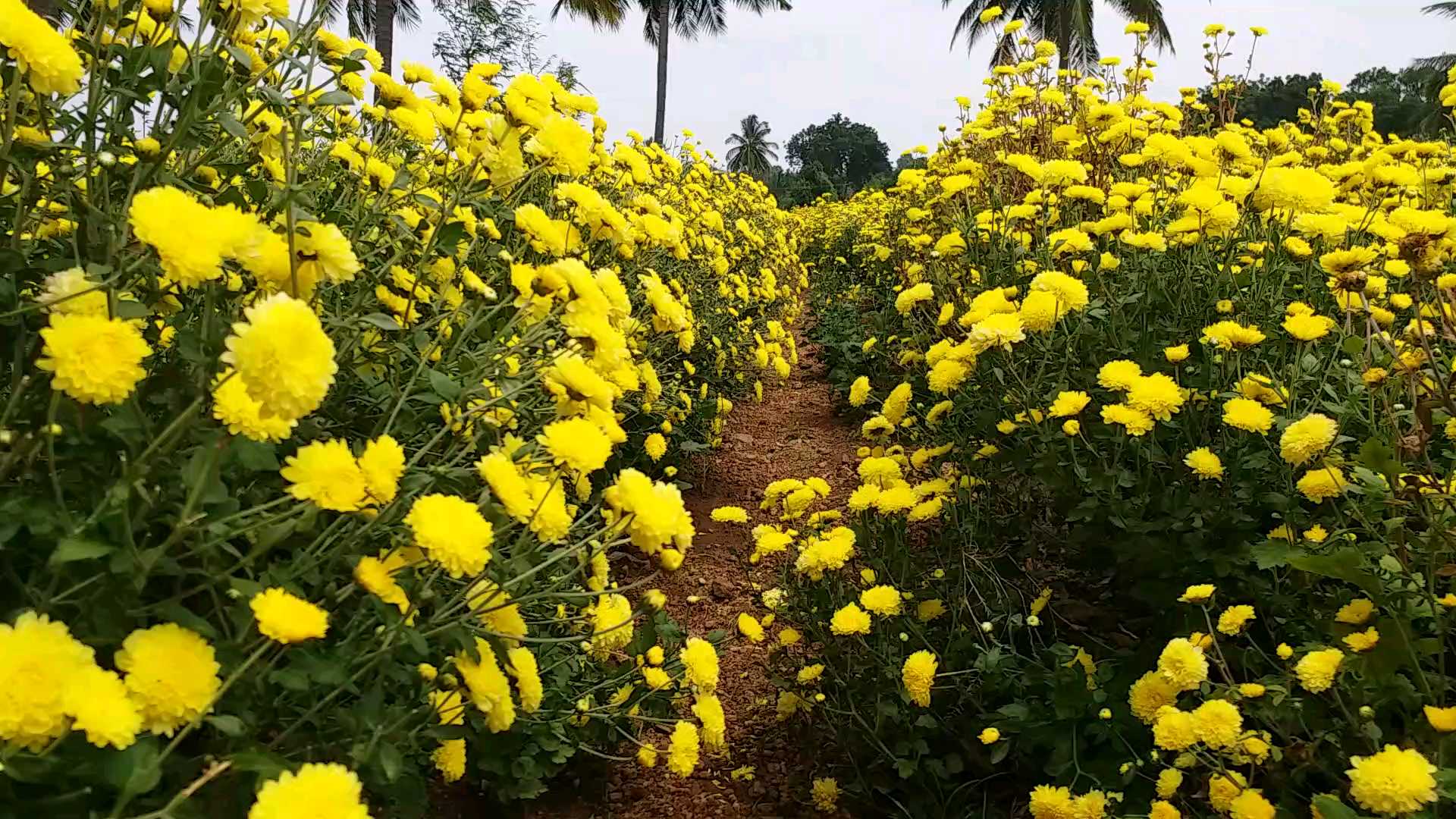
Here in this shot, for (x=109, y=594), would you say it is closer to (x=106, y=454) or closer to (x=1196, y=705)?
(x=106, y=454)

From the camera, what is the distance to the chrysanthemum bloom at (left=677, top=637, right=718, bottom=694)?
6.06 ft

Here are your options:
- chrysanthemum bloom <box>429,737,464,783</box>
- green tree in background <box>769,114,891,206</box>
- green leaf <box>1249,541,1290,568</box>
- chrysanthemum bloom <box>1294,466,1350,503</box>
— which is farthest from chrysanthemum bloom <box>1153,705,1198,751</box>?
green tree in background <box>769,114,891,206</box>

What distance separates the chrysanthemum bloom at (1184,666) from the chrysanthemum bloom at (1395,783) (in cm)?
27

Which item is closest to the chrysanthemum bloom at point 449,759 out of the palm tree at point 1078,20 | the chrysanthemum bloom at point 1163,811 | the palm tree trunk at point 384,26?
the chrysanthemum bloom at point 1163,811

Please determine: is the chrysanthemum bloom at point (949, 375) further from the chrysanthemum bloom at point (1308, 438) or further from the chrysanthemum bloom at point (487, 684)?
the chrysanthemum bloom at point (487, 684)

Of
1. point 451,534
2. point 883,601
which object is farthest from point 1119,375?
point 451,534

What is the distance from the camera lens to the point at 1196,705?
5.36 ft

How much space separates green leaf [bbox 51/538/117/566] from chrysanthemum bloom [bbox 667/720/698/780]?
4.42ft

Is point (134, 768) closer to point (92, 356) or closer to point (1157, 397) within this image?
point (92, 356)

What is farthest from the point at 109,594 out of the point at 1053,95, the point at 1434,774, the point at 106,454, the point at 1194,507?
the point at 1053,95

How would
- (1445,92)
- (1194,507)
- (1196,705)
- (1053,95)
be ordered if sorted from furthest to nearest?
(1053,95), (1445,92), (1194,507), (1196,705)

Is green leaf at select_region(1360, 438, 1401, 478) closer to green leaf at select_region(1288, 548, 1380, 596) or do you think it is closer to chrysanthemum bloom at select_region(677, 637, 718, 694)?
green leaf at select_region(1288, 548, 1380, 596)

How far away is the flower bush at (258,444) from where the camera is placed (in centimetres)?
80

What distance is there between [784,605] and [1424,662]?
1.51m
